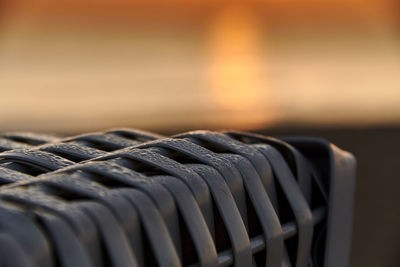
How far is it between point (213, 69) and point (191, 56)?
0.69 meters

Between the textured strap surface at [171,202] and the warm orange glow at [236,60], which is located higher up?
the textured strap surface at [171,202]

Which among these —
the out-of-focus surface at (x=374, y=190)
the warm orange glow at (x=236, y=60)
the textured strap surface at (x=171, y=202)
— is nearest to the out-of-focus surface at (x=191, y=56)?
the warm orange glow at (x=236, y=60)

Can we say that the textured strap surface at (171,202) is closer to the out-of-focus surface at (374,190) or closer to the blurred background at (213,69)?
the out-of-focus surface at (374,190)

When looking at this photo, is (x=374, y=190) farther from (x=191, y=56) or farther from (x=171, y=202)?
(x=191, y=56)

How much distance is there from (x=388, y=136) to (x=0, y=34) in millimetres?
5385

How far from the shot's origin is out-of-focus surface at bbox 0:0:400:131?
247 inches

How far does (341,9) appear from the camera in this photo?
9.89 meters

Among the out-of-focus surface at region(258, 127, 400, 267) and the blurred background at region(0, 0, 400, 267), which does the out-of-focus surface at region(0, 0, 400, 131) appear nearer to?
the blurred background at region(0, 0, 400, 267)

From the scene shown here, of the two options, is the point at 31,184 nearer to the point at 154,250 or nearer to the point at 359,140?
the point at 154,250

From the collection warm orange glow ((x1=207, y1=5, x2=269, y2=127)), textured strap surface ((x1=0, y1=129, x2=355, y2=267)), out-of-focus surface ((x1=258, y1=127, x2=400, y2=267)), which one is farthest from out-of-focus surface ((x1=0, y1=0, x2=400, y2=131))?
textured strap surface ((x1=0, y1=129, x2=355, y2=267))

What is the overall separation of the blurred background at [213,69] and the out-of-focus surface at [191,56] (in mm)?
19

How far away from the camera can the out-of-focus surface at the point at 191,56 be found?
6.27m

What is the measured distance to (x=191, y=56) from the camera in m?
9.23

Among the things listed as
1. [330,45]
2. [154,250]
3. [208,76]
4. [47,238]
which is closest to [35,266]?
[47,238]
